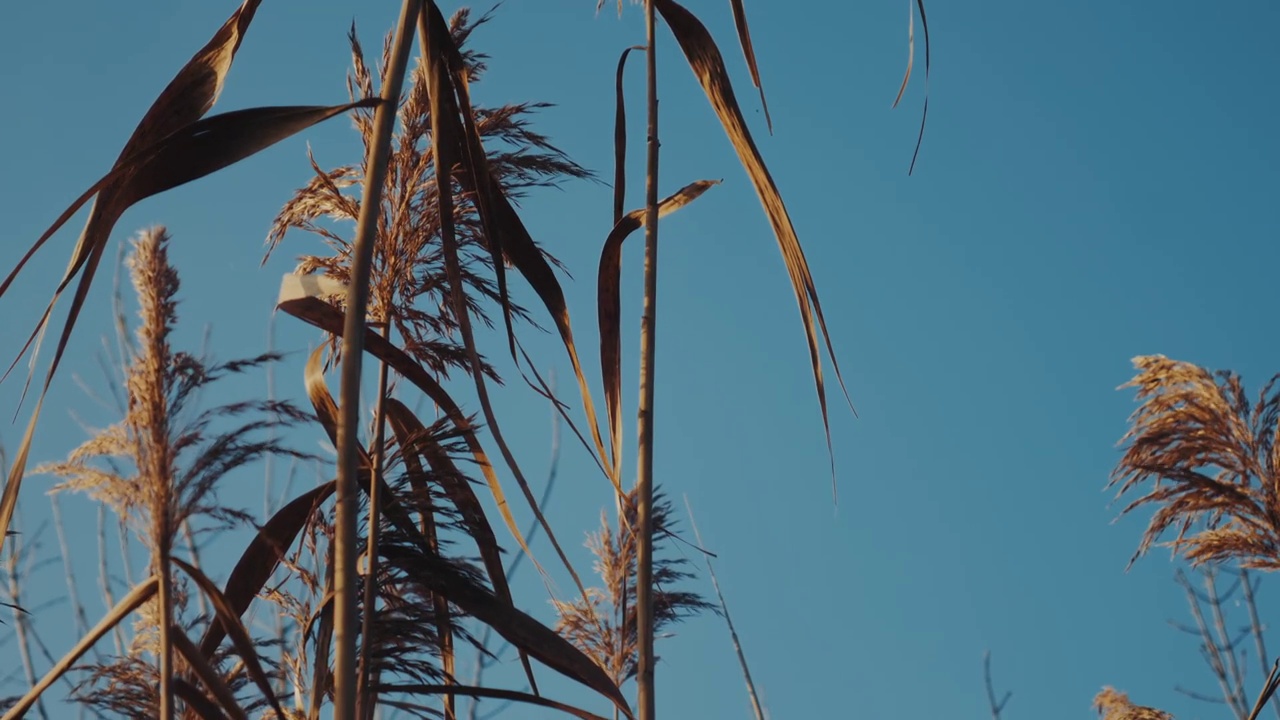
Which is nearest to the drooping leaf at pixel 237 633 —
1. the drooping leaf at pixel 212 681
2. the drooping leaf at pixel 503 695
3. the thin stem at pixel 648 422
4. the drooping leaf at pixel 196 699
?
the drooping leaf at pixel 212 681

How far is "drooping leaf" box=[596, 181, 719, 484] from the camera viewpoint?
6.08ft

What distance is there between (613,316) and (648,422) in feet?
0.77

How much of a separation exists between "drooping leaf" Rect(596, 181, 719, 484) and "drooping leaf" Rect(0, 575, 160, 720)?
2.10 feet

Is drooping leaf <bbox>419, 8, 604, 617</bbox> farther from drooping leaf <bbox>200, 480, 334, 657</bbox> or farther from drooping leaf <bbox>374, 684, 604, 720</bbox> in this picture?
drooping leaf <bbox>200, 480, 334, 657</bbox>

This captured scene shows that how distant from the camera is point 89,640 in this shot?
4.66 feet

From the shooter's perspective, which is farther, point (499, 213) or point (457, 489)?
point (457, 489)

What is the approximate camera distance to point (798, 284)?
1.82 m

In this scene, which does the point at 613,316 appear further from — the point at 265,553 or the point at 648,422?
the point at 265,553

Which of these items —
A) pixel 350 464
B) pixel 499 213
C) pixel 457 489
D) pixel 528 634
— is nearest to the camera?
pixel 350 464

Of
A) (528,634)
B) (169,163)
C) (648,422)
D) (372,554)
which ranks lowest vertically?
(528,634)

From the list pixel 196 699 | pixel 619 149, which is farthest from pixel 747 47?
pixel 196 699

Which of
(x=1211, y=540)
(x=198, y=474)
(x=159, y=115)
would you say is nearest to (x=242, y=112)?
(x=159, y=115)

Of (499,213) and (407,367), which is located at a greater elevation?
(499,213)

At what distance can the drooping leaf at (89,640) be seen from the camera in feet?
4.67
